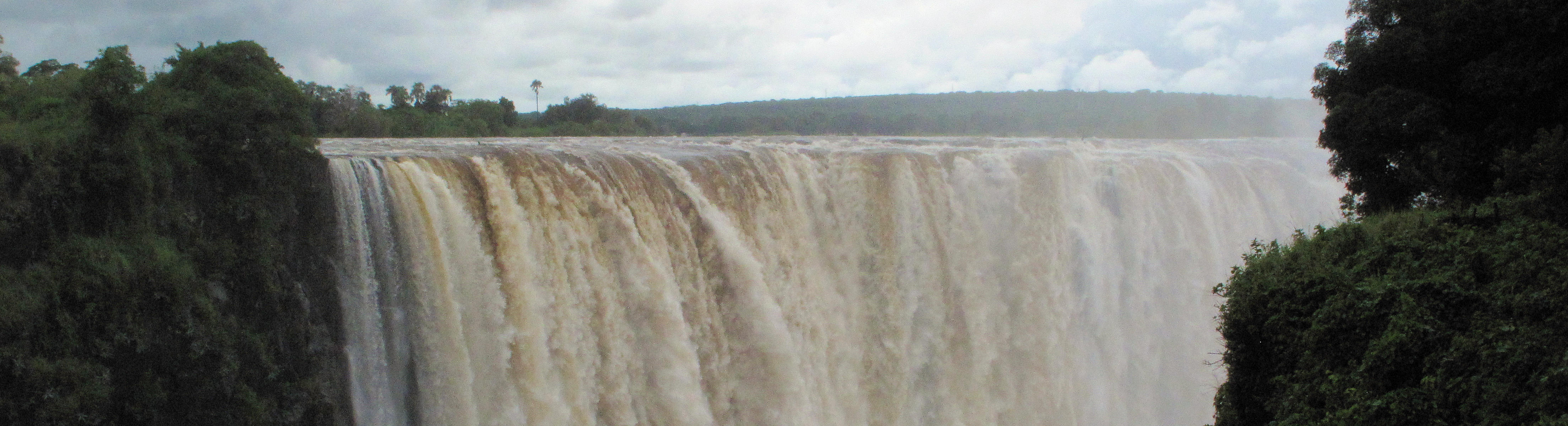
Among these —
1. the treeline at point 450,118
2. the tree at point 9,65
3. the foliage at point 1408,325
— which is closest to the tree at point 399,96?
the treeline at point 450,118

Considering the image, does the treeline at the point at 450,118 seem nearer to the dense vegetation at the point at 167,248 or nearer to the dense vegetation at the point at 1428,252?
the dense vegetation at the point at 167,248

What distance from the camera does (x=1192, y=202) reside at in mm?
19406

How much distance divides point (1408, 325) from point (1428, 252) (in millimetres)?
1356

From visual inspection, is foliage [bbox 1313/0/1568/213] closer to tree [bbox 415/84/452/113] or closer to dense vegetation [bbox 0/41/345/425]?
dense vegetation [bbox 0/41/345/425]

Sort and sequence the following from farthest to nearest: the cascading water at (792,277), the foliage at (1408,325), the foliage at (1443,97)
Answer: the cascading water at (792,277), the foliage at (1443,97), the foliage at (1408,325)

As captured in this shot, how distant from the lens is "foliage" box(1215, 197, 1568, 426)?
691 centimetres

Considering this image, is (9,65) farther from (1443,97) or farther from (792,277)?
(1443,97)

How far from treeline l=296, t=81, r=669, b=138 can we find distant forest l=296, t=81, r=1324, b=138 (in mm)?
56

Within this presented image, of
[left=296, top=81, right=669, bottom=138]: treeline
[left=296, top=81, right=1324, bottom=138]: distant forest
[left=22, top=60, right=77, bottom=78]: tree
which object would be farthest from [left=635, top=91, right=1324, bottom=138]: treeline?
[left=22, top=60, right=77, bottom=78]: tree

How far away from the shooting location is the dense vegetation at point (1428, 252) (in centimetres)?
716

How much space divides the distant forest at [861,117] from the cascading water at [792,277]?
2708 mm

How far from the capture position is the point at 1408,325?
767 cm

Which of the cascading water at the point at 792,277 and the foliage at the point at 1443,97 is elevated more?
the foliage at the point at 1443,97

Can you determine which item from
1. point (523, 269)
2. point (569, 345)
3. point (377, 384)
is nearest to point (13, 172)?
point (377, 384)
